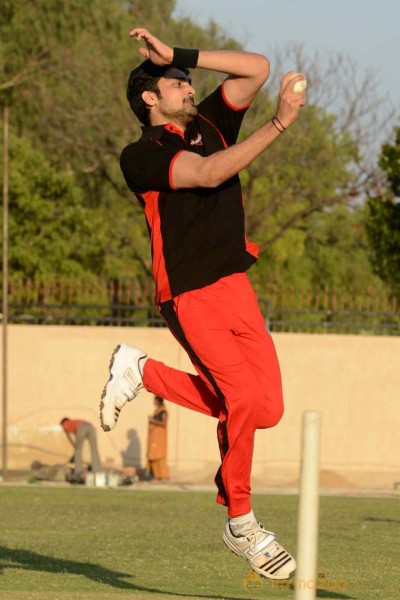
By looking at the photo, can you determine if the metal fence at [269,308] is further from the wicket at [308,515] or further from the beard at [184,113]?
the wicket at [308,515]

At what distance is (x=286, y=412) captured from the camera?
22094 millimetres

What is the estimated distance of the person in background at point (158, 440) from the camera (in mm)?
20938

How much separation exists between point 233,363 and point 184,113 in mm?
1311

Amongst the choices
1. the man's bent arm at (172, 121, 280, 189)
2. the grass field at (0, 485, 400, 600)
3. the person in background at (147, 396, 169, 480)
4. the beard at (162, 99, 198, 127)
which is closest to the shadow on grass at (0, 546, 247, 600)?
the grass field at (0, 485, 400, 600)

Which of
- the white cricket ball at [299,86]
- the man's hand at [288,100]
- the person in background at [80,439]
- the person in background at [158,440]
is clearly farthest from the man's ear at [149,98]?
the person in background at [158,440]

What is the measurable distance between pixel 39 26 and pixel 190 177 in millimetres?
35634

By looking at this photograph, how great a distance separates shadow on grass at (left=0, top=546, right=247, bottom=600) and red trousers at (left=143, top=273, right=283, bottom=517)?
4.83ft

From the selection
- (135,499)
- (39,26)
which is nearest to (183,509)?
(135,499)

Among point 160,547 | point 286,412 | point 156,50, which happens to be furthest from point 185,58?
point 286,412

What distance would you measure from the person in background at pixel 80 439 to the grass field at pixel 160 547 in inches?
75.1

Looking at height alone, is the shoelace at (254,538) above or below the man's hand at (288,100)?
below

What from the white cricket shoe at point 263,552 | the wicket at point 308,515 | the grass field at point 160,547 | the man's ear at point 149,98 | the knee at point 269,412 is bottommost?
the grass field at point 160,547

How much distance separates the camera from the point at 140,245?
132 ft

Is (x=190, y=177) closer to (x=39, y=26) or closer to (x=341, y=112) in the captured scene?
(x=341, y=112)
